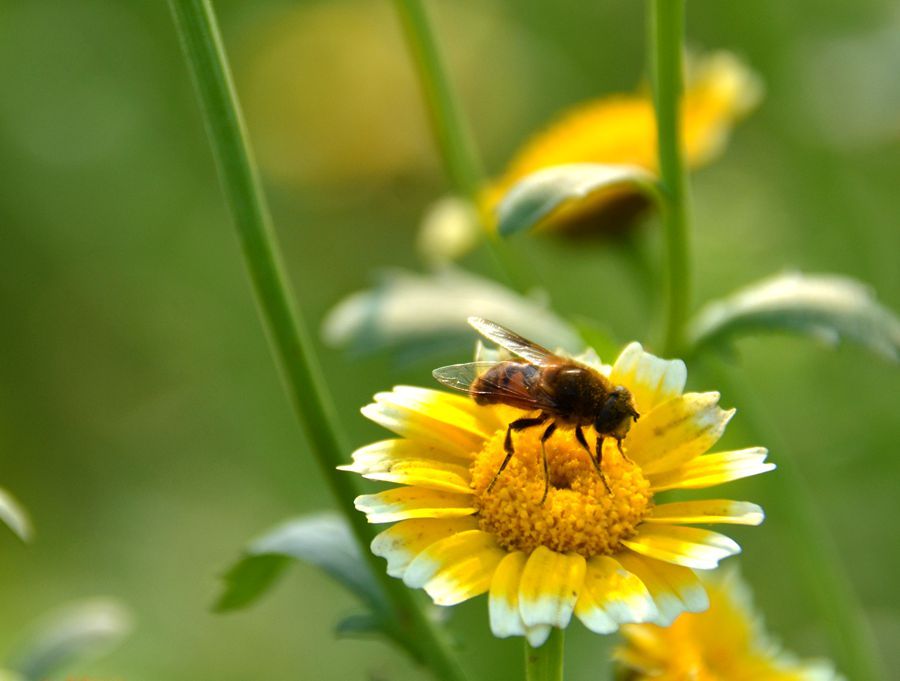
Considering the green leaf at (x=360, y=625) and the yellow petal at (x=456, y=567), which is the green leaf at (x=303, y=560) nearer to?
the green leaf at (x=360, y=625)

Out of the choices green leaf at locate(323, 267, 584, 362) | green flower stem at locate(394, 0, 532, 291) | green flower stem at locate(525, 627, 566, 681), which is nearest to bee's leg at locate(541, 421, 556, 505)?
green flower stem at locate(525, 627, 566, 681)

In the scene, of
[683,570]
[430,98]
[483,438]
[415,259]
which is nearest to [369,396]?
[415,259]

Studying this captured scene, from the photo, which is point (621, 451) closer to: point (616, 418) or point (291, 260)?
point (616, 418)

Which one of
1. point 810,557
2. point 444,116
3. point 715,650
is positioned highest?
point 444,116

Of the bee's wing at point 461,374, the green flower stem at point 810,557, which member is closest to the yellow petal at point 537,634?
the bee's wing at point 461,374

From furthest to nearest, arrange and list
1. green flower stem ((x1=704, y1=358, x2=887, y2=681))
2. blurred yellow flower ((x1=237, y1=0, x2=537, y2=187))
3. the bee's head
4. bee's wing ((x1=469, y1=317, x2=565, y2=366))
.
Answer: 1. blurred yellow flower ((x1=237, y1=0, x2=537, y2=187))
2. green flower stem ((x1=704, y1=358, x2=887, y2=681))
3. bee's wing ((x1=469, y1=317, x2=565, y2=366))
4. the bee's head

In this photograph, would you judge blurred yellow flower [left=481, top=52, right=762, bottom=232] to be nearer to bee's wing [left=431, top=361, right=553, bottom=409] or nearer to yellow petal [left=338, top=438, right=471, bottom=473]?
bee's wing [left=431, top=361, right=553, bottom=409]

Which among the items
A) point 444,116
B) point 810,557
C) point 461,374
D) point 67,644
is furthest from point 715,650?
point 444,116

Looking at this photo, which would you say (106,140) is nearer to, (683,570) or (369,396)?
(369,396)
